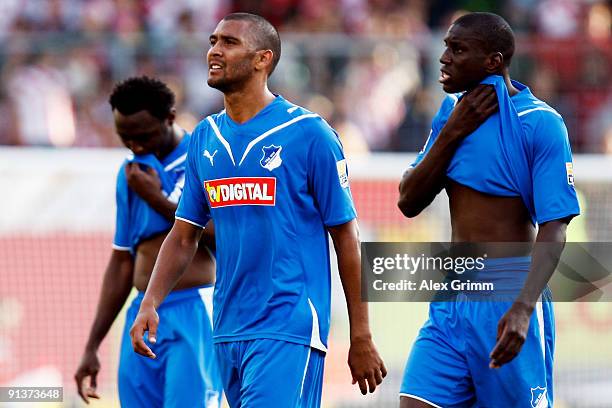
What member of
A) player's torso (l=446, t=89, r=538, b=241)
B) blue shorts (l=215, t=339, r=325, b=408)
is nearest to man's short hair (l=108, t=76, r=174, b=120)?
blue shorts (l=215, t=339, r=325, b=408)

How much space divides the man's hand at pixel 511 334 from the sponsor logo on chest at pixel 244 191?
1.24m

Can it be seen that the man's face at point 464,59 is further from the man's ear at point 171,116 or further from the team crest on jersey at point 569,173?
the man's ear at point 171,116

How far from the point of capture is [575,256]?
25.1ft

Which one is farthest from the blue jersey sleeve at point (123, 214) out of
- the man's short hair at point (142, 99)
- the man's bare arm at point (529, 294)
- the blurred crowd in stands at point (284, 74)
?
the blurred crowd in stands at point (284, 74)

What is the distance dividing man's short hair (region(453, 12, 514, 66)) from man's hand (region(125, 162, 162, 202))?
2108mm

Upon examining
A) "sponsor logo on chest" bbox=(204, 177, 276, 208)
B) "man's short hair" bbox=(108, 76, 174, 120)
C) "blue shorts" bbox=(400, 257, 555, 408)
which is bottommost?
"blue shorts" bbox=(400, 257, 555, 408)

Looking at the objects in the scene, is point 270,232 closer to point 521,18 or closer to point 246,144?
point 246,144

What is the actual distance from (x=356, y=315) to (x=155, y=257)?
199cm

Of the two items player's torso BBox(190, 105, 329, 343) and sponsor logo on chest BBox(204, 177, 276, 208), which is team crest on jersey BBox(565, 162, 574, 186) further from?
sponsor logo on chest BBox(204, 177, 276, 208)

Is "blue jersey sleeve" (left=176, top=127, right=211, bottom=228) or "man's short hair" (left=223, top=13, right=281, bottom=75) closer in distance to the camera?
"man's short hair" (left=223, top=13, right=281, bottom=75)

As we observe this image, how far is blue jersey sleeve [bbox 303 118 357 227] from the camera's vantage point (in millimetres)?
5988

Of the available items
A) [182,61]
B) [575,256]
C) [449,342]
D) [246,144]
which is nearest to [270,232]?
[246,144]

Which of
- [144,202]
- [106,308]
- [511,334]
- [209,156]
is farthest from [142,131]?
[511,334]

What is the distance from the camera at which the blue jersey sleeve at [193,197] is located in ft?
20.8
